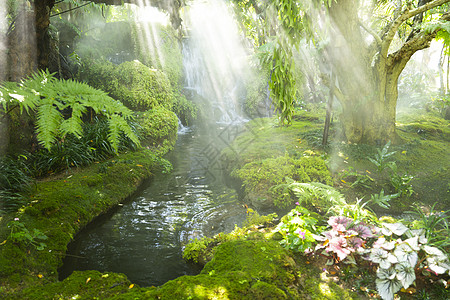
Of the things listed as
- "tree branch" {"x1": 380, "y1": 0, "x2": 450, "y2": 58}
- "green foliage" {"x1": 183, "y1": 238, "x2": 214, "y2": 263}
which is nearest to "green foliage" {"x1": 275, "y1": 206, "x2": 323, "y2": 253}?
"green foliage" {"x1": 183, "y1": 238, "x2": 214, "y2": 263}

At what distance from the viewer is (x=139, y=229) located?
386 centimetres

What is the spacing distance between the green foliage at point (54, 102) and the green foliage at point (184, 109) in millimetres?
8781

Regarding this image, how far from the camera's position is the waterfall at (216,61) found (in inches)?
554

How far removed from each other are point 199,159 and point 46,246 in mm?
4872

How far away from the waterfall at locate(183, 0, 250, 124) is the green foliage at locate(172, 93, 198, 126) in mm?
1347

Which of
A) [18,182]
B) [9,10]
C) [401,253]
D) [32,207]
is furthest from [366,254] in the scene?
[9,10]

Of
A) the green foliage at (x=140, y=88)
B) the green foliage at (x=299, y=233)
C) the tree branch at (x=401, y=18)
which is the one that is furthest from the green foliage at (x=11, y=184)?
the tree branch at (x=401, y=18)

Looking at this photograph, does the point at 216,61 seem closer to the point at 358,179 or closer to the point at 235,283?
the point at 358,179

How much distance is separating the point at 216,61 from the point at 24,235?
14.4 m

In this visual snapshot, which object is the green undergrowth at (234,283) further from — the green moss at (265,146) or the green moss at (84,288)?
the green moss at (265,146)

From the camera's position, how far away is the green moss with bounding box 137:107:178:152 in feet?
25.7

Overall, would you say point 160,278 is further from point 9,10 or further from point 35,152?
point 9,10

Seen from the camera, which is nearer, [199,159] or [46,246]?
[46,246]

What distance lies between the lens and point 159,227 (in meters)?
3.94
